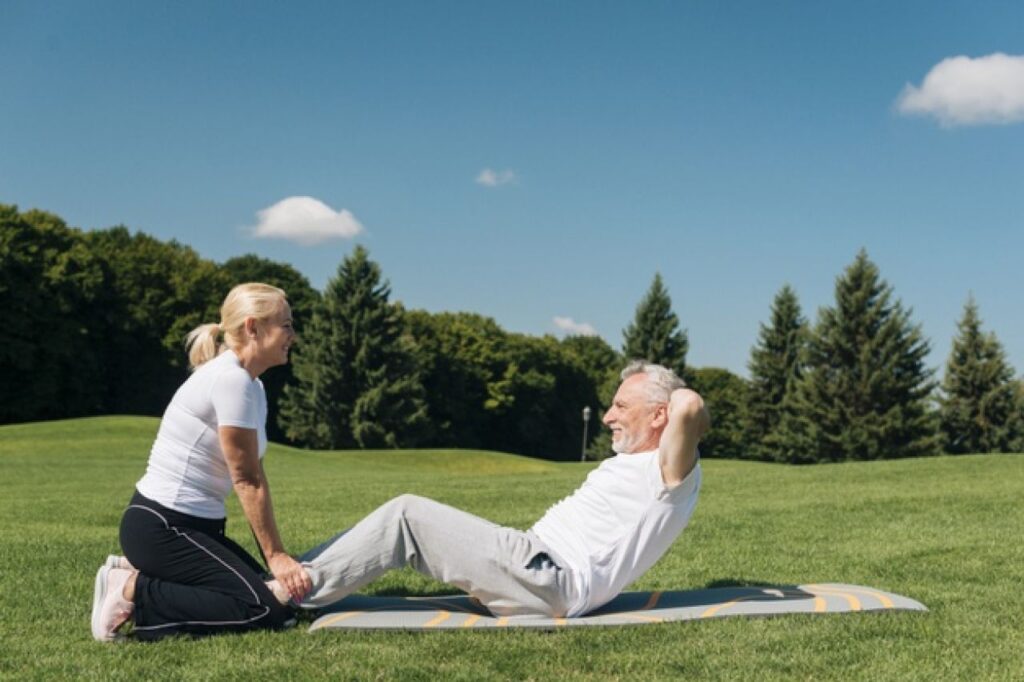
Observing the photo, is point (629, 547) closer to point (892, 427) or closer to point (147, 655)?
point (147, 655)

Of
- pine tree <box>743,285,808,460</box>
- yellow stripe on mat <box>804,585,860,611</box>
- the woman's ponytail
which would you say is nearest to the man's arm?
yellow stripe on mat <box>804,585,860,611</box>

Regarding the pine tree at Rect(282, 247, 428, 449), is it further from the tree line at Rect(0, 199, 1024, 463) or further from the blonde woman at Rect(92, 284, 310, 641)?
the blonde woman at Rect(92, 284, 310, 641)

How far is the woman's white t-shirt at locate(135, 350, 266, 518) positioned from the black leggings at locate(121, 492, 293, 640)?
0.28ft

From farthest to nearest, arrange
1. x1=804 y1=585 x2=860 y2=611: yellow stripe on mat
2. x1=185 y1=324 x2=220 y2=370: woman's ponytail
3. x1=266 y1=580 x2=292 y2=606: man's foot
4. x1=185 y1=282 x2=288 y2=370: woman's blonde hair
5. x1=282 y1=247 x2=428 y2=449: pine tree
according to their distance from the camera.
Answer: x1=282 y1=247 x2=428 y2=449: pine tree
x1=804 y1=585 x2=860 y2=611: yellow stripe on mat
x1=185 y1=324 x2=220 y2=370: woman's ponytail
x1=185 y1=282 x2=288 y2=370: woman's blonde hair
x1=266 y1=580 x2=292 y2=606: man's foot

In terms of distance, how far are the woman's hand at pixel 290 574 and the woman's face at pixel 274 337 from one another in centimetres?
99

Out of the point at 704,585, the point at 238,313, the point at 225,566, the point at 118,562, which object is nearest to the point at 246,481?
the point at 225,566

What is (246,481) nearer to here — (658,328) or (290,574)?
(290,574)

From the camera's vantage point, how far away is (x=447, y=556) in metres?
4.66

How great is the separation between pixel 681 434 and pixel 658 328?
46772 millimetres

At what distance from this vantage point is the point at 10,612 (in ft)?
17.6

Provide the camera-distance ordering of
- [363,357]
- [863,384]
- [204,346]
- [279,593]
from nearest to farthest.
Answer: [279,593] → [204,346] → [863,384] → [363,357]

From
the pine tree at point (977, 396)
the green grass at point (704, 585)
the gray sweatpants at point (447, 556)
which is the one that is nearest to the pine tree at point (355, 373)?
the pine tree at point (977, 396)

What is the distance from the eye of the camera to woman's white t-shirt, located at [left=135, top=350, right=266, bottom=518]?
4621mm

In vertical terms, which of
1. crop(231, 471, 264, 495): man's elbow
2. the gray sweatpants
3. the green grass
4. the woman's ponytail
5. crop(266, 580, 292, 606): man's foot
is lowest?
the green grass
